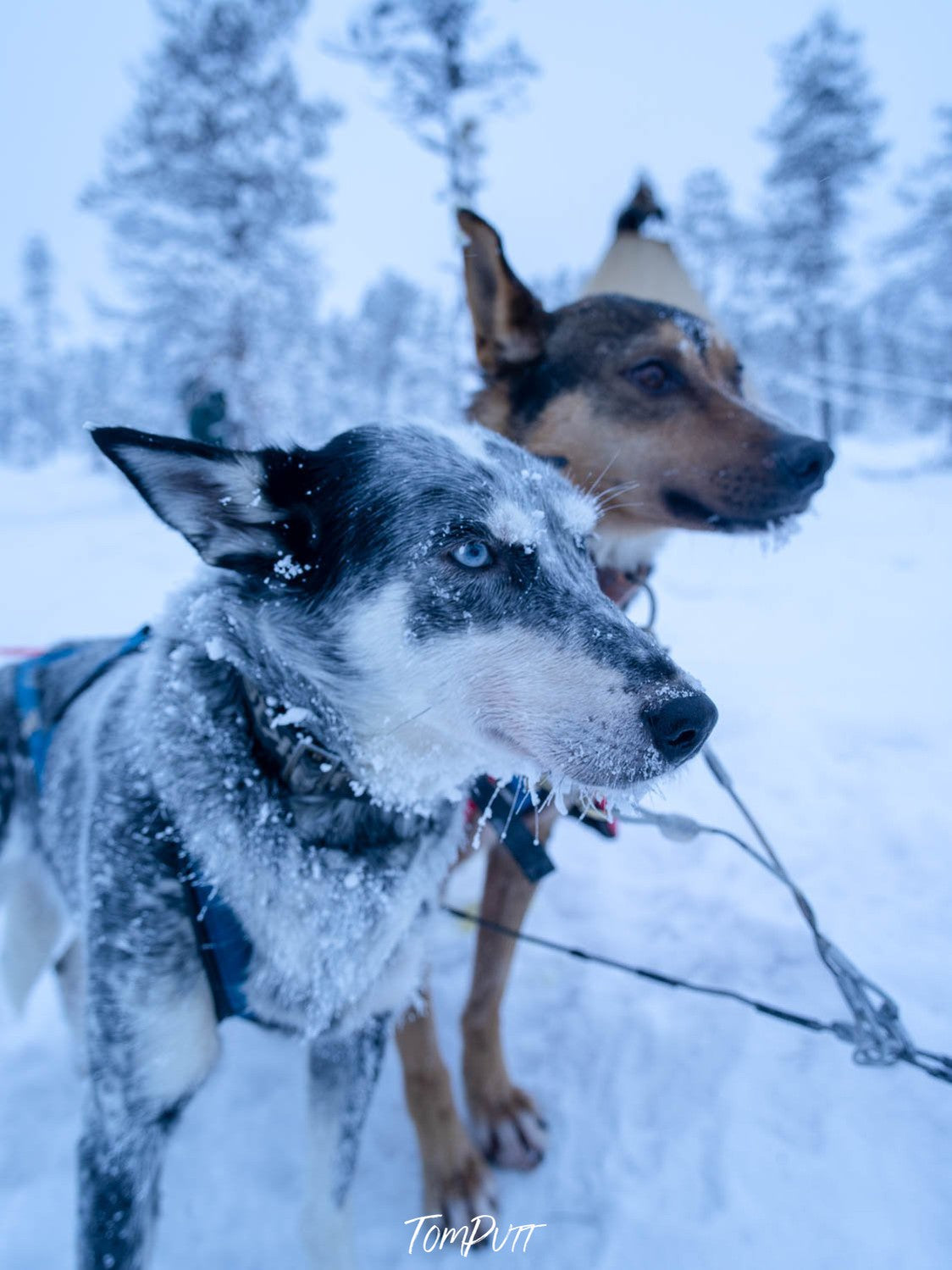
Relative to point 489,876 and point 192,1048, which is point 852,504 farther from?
point 192,1048

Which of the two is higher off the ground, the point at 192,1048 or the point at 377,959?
the point at 377,959

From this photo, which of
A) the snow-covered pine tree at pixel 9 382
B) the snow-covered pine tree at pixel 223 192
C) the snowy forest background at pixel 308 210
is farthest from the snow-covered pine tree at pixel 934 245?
the snow-covered pine tree at pixel 9 382

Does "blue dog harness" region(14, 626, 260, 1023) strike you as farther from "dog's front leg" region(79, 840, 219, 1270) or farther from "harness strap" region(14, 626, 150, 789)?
"harness strap" region(14, 626, 150, 789)

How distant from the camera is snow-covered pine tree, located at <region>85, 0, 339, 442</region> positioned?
15.9 metres

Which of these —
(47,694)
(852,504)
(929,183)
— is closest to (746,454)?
(47,694)

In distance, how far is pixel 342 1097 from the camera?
202 centimetres

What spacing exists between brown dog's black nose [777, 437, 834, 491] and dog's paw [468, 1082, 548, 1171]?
2370 mm

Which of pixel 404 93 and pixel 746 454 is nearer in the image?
pixel 746 454

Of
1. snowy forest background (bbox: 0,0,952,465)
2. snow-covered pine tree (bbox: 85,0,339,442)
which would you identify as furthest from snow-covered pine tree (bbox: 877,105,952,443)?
snow-covered pine tree (bbox: 85,0,339,442)

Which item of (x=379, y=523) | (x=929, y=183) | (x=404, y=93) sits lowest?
(x=379, y=523)

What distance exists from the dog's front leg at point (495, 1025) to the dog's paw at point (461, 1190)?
11 centimetres

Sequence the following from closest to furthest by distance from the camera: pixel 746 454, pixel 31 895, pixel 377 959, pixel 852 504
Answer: pixel 377 959 → pixel 746 454 → pixel 31 895 → pixel 852 504

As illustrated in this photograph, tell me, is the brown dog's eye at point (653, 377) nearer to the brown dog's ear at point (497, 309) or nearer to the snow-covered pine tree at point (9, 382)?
the brown dog's ear at point (497, 309)

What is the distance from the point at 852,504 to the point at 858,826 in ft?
34.4
